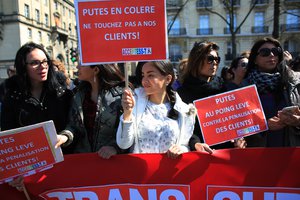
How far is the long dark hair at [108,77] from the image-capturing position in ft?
Answer: 8.77

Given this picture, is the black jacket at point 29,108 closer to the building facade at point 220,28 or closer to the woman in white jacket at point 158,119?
the woman in white jacket at point 158,119

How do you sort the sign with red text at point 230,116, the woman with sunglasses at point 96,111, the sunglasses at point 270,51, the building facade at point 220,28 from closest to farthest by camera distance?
the sign with red text at point 230,116 → the woman with sunglasses at point 96,111 → the sunglasses at point 270,51 → the building facade at point 220,28

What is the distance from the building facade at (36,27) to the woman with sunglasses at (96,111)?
37715 mm

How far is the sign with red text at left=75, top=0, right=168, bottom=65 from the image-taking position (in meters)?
2.08

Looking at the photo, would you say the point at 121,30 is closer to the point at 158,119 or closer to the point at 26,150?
the point at 158,119

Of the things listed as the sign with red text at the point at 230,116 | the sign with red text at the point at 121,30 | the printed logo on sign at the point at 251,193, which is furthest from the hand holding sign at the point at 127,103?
the printed logo on sign at the point at 251,193

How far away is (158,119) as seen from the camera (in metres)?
2.25

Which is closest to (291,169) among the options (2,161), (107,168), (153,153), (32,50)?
(153,153)

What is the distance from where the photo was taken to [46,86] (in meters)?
2.74

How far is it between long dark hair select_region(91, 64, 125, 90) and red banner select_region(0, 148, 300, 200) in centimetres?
68

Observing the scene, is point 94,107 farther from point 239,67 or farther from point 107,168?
point 239,67

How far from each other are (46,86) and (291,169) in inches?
85.9

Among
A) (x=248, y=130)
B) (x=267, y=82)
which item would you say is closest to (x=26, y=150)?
(x=248, y=130)

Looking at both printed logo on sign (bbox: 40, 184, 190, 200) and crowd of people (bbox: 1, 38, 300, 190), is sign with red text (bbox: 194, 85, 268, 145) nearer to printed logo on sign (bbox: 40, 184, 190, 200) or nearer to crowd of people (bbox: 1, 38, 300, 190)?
crowd of people (bbox: 1, 38, 300, 190)
